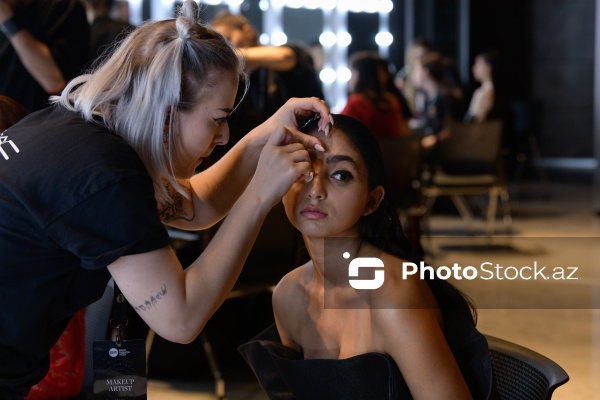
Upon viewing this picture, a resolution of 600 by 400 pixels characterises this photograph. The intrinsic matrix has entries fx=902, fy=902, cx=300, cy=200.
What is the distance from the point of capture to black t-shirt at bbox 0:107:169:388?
1318mm

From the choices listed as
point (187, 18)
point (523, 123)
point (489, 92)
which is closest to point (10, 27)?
point (187, 18)

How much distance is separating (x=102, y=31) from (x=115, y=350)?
2.32 m

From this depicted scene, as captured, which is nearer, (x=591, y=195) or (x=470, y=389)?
(x=470, y=389)

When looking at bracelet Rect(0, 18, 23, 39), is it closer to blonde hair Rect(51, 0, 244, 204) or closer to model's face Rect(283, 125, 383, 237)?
blonde hair Rect(51, 0, 244, 204)

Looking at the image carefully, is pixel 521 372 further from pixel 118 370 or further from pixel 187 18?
pixel 187 18

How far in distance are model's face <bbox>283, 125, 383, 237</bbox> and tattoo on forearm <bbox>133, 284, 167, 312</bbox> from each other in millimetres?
309

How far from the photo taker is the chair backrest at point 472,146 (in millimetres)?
5984

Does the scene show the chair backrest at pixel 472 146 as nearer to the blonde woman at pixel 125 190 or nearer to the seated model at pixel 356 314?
the seated model at pixel 356 314

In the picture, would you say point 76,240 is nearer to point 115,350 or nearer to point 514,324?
point 115,350

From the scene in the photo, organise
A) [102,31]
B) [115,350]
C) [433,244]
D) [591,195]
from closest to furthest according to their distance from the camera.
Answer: [115,350] → [102,31] → [433,244] → [591,195]

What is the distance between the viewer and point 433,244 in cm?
617

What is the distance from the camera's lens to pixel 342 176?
1599 mm

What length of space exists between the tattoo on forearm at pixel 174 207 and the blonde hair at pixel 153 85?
19 centimetres

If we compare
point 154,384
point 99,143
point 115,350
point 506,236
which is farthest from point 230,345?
point 506,236
